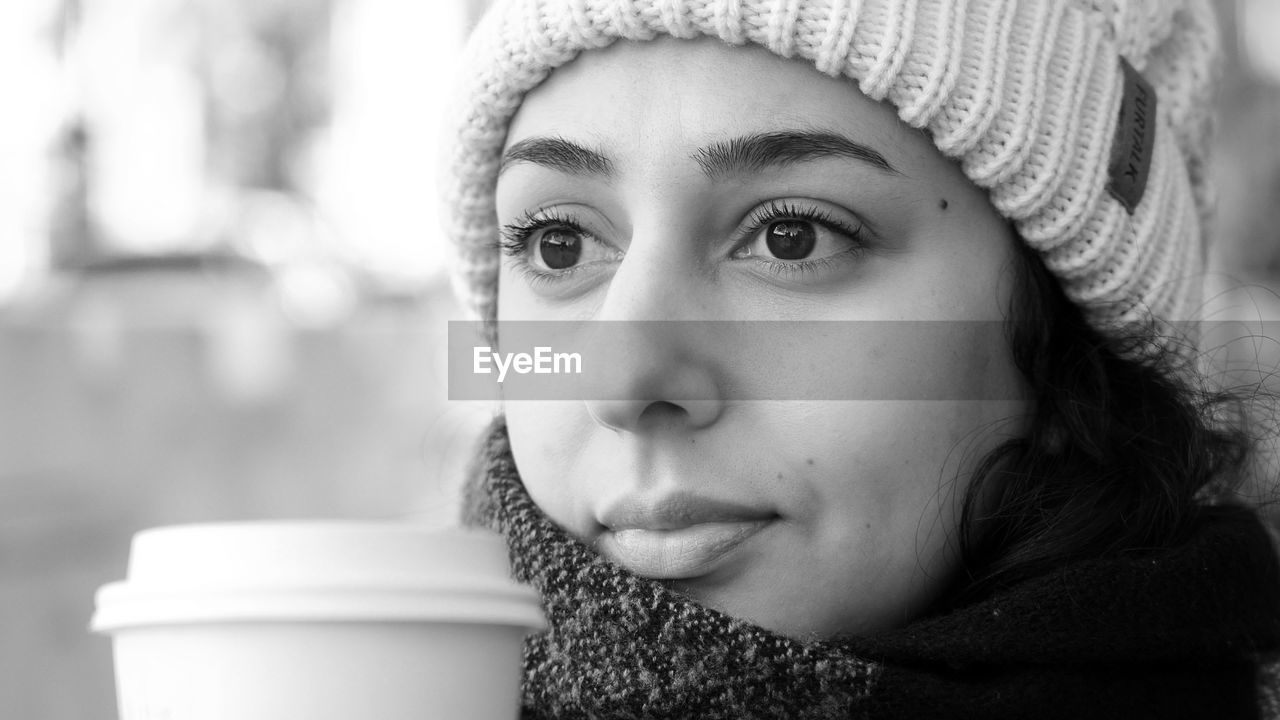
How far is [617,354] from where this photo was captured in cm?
101

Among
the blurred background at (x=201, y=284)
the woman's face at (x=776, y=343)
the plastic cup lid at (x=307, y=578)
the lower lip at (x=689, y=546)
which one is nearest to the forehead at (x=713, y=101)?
the woman's face at (x=776, y=343)

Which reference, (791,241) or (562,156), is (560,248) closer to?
(562,156)

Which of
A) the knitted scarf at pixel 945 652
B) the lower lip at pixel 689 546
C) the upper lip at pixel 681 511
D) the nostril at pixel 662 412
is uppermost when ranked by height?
the nostril at pixel 662 412

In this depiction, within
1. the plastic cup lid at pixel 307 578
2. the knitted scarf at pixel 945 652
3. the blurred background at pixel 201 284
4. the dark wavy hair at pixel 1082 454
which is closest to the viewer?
the plastic cup lid at pixel 307 578

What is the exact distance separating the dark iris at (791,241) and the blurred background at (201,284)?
2563 mm

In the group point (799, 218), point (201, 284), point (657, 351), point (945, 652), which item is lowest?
point (945, 652)

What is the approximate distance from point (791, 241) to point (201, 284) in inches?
134

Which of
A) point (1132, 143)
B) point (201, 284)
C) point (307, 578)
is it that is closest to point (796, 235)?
point (1132, 143)

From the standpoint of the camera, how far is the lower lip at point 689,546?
103 cm

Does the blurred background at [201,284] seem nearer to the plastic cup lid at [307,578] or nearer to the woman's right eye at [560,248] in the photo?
the woman's right eye at [560,248]

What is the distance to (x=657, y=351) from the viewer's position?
100 centimetres

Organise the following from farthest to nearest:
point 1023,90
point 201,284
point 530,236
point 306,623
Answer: point 201,284 < point 530,236 < point 1023,90 < point 306,623

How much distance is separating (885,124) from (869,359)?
21cm

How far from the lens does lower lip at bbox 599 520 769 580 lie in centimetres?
103
